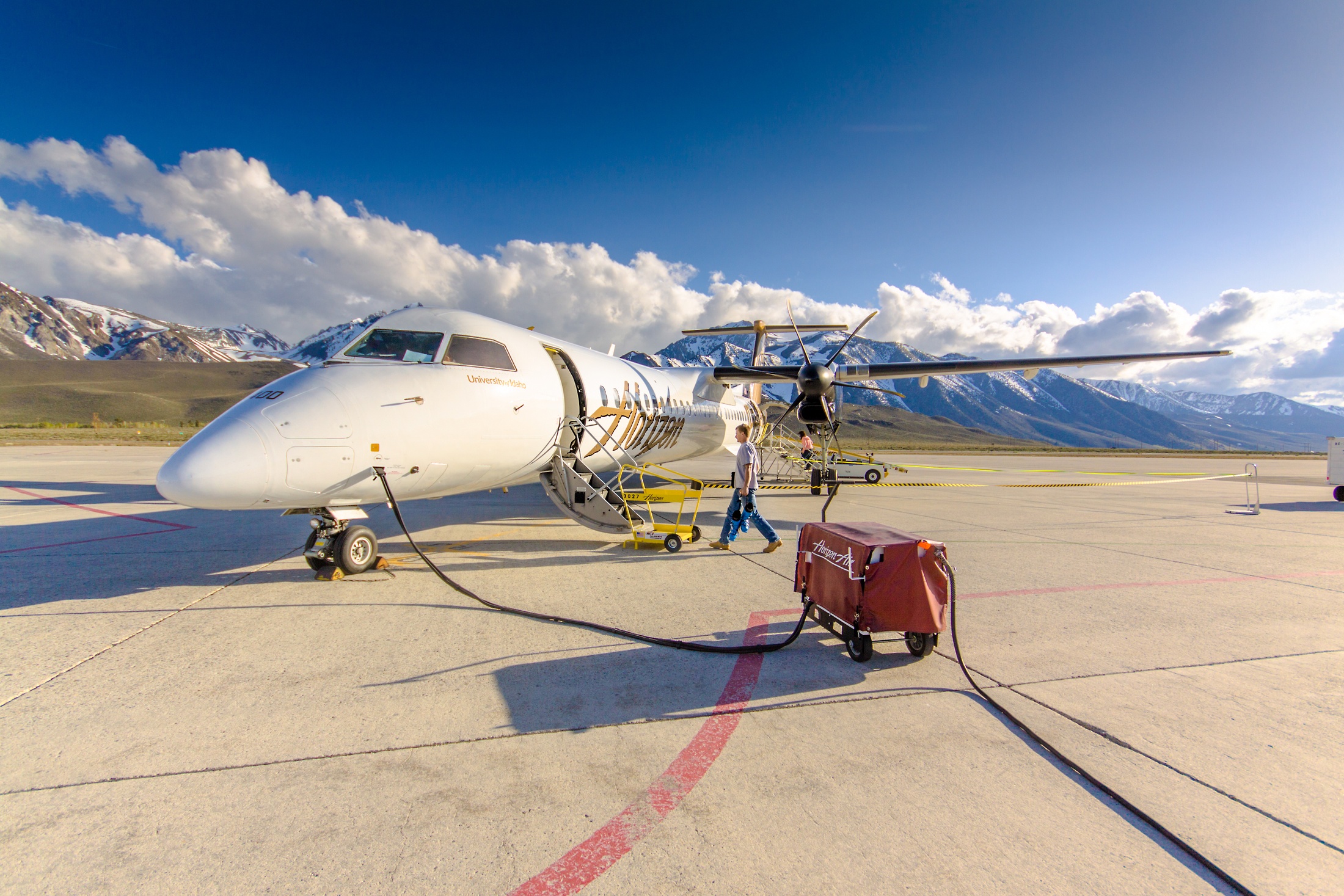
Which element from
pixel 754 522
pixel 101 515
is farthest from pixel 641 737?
pixel 101 515

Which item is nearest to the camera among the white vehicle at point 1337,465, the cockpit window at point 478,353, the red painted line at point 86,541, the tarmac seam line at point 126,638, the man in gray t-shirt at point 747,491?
the tarmac seam line at point 126,638

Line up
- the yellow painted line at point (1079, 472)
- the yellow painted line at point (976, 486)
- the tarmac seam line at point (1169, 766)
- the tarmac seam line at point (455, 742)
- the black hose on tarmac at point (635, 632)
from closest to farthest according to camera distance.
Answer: the tarmac seam line at point (1169, 766), the tarmac seam line at point (455, 742), the black hose on tarmac at point (635, 632), the yellow painted line at point (976, 486), the yellow painted line at point (1079, 472)

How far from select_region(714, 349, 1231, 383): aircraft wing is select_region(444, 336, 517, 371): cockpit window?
8.08 metres

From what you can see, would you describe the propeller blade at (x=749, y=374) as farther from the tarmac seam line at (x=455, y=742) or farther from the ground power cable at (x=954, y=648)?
the tarmac seam line at (x=455, y=742)

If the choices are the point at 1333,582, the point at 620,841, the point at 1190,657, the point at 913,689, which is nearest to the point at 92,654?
the point at 620,841

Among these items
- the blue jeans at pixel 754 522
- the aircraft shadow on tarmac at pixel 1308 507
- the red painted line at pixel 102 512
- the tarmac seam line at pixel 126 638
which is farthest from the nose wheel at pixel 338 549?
the aircraft shadow on tarmac at pixel 1308 507

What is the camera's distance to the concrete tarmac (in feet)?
7.95

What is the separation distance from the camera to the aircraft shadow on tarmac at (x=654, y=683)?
3.68 m

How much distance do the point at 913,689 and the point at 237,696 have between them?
15.6 feet

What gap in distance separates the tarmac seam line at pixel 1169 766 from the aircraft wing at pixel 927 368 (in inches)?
422

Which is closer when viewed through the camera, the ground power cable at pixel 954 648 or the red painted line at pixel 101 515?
the ground power cable at pixel 954 648

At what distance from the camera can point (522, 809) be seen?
2.76 metres

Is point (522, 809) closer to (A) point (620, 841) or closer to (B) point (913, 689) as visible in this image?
(A) point (620, 841)

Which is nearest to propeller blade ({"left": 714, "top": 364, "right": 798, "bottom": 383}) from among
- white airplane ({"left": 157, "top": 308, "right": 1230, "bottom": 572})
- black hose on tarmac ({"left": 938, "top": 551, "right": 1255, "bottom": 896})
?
white airplane ({"left": 157, "top": 308, "right": 1230, "bottom": 572})
